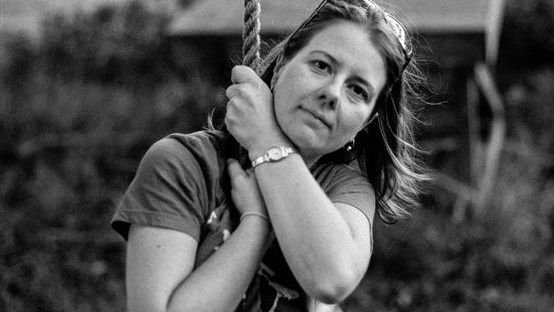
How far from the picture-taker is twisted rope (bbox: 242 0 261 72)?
2205mm

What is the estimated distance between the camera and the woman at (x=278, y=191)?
1896 millimetres

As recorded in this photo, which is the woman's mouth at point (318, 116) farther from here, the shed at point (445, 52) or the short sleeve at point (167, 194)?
the shed at point (445, 52)

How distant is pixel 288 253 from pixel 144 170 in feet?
1.21

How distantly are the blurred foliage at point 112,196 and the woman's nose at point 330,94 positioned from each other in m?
2.79

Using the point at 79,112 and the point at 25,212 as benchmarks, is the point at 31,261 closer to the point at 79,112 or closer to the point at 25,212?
the point at 25,212

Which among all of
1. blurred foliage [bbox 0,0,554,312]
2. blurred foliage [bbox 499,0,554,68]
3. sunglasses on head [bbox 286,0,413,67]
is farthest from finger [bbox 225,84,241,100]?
blurred foliage [bbox 499,0,554,68]

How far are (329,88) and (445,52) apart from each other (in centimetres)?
322

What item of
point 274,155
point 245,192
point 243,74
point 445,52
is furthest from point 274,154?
point 445,52

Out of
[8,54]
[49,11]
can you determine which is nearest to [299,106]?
[8,54]

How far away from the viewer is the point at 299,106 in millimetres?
2027

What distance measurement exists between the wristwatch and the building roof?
2.60m

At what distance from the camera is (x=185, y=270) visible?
A: 1884mm

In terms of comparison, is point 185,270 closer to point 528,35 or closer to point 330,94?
point 330,94

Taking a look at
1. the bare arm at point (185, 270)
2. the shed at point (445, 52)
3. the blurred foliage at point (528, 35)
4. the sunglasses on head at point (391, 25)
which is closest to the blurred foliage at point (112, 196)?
the shed at point (445, 52)
